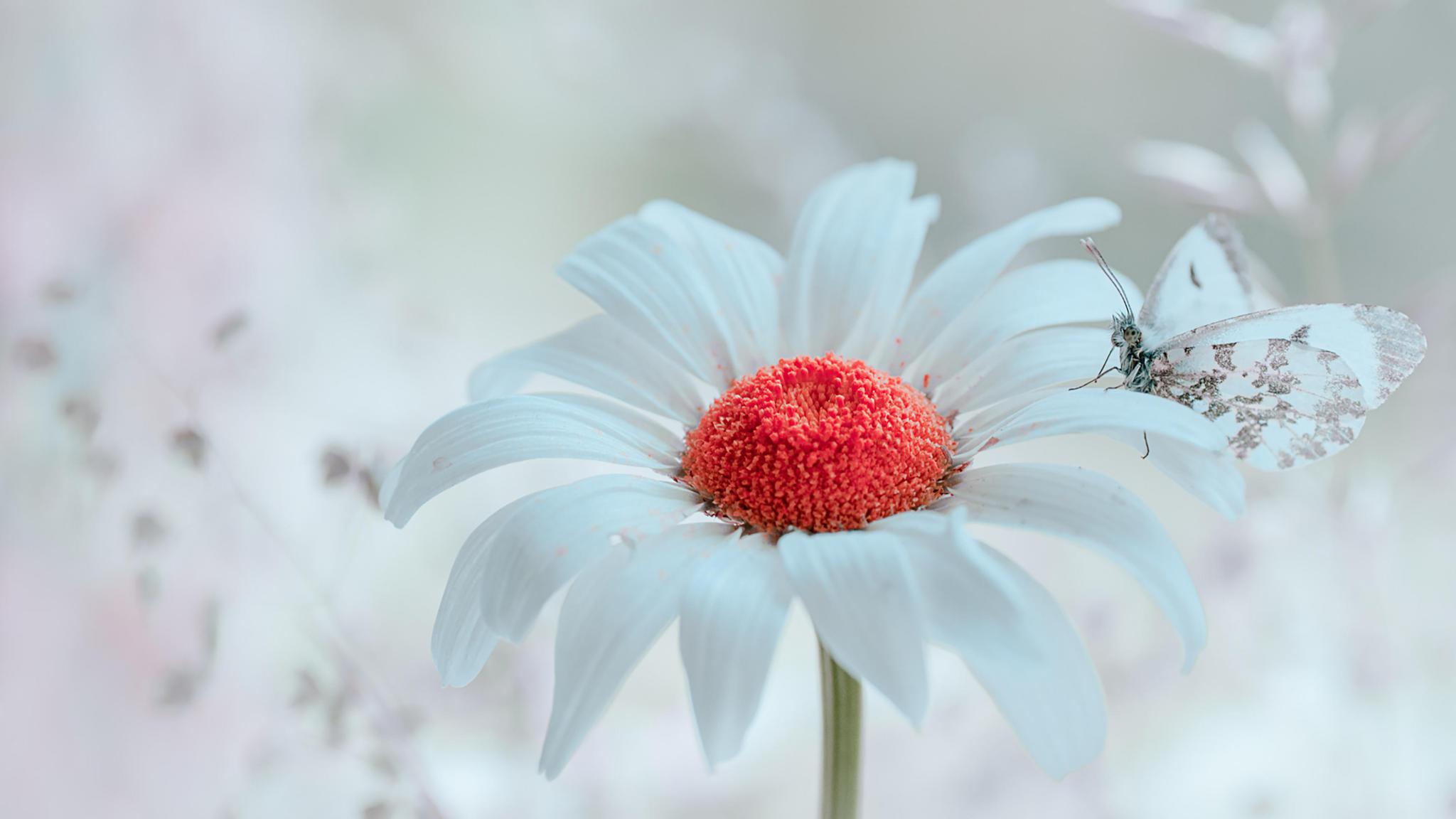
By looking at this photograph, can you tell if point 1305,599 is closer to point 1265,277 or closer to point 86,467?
point 1265,277

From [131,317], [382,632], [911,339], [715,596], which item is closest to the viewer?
[715,596]

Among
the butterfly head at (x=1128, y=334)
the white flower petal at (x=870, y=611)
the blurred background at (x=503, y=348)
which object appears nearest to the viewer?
the white flower petal at (x=870, y=611)

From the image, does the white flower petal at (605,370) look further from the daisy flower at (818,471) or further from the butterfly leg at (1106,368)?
the butterfly leg at (1106,368)

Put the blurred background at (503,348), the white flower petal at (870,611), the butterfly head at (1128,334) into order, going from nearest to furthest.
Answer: the white flower petal at (870,611) → the butterfly head at (1128,334) → the blurred background at (503,348)

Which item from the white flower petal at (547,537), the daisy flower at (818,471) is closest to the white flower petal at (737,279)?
the daisy flower at (818,471)

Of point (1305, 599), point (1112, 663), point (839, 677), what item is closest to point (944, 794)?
point (1112, 663)

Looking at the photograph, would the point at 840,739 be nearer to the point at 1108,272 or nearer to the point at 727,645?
the point at 727,645
